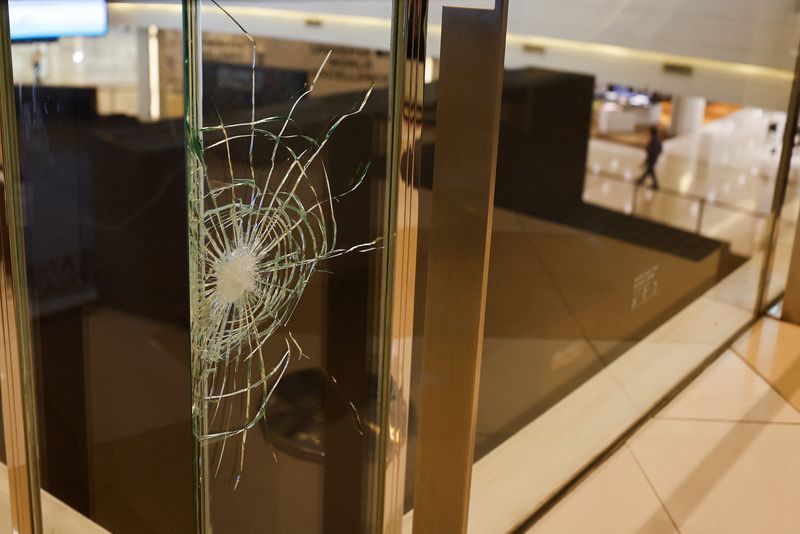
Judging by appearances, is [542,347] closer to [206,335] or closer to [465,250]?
[465,250]

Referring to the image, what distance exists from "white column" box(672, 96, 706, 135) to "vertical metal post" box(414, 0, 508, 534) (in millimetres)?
1810

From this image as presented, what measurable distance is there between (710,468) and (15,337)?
5.23 feet

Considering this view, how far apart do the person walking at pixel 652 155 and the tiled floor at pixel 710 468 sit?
0.67 meters

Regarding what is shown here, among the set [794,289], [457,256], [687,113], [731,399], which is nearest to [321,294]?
[457,256]

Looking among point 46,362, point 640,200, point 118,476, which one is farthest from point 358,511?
point 640,200

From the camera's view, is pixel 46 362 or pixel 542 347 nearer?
pixel 46 362

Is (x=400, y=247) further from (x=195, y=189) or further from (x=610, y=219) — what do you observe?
(x=610, y=219)

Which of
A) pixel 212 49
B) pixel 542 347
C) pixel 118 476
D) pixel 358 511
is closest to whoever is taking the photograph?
pixel 212 49

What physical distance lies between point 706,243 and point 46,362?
2562 millimetres

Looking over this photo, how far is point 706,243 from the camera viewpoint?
3.22m

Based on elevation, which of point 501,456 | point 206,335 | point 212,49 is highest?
point 212,49

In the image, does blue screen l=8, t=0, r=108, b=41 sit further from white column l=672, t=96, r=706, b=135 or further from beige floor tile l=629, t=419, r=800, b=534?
white column l=672, t=96, r=706, b=135

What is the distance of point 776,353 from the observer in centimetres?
264

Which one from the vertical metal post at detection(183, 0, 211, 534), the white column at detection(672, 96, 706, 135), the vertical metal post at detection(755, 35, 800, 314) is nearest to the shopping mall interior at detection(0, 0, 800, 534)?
the vertical metal post at detection(183, 0, 211, 534)
